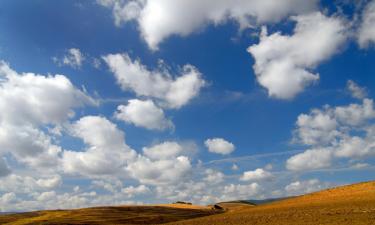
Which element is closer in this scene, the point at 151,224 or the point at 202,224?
the point at 202,224

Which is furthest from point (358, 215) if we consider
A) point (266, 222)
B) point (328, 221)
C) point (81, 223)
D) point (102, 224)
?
point (81, 223)

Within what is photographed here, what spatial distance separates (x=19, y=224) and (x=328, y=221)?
97.6m

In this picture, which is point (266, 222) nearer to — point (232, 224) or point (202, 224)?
point (232, 224)

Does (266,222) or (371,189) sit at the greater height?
(371,189)

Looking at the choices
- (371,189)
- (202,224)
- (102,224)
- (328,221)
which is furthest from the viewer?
(102,224)

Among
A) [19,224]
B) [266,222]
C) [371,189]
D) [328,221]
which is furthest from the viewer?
[19,224]

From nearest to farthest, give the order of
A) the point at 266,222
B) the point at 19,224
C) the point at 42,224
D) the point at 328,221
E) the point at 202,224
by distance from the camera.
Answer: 1. the point at 328,221
2. the point at 266,222
3. the point at 202,224
4. the point at 42,224
5. the point at 19,224

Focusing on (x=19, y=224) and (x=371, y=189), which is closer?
(x=371, y=189)

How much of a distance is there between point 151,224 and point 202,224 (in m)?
25.6

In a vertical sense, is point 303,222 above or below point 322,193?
below

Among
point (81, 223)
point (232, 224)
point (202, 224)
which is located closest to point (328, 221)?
point (232, 224)

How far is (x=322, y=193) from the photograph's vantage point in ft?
336

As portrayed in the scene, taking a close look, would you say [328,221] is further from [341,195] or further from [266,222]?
[341,195]

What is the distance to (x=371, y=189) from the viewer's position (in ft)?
288
